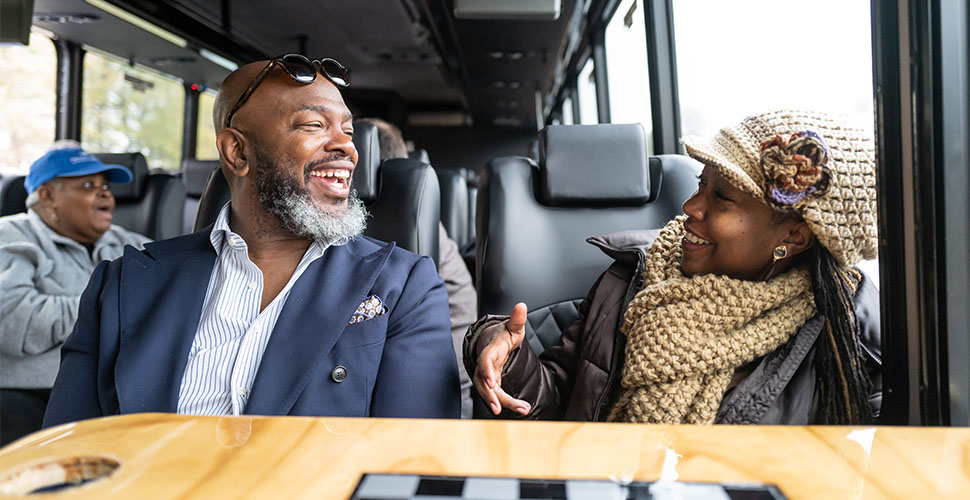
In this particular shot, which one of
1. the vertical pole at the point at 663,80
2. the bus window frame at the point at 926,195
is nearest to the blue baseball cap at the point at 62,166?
the vertical pole at the point at 663,80

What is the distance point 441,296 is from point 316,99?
614 millimetres

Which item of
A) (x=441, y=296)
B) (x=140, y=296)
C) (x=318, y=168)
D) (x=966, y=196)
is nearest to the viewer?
(x=966, y=196)

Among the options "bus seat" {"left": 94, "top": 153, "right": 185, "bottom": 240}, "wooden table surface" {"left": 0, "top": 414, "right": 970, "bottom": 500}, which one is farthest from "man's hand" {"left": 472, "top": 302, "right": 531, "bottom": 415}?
"bus seat" {"left": 94, "top": 153, "right": 185, "bottom": 240}

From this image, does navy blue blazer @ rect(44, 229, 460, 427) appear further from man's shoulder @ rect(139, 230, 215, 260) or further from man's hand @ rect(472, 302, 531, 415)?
man's hand @ rect(472, 302, 531, 415)

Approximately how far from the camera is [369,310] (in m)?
1.45

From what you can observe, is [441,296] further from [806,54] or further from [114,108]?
[114,108]

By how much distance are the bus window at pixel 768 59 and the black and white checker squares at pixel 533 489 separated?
825mm

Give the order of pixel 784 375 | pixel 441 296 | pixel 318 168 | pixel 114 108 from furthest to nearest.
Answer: pixel 114 108, pixel 318 168, pixel 441 296, pixel 784 375

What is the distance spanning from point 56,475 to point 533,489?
468mm

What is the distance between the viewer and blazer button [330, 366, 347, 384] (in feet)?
4.45

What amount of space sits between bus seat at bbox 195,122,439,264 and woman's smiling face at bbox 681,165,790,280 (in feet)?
2.86

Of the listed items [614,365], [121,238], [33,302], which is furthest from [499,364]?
[121,238]

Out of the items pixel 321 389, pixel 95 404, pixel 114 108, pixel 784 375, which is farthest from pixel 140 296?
pixel 114 108

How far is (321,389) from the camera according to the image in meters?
1.35
